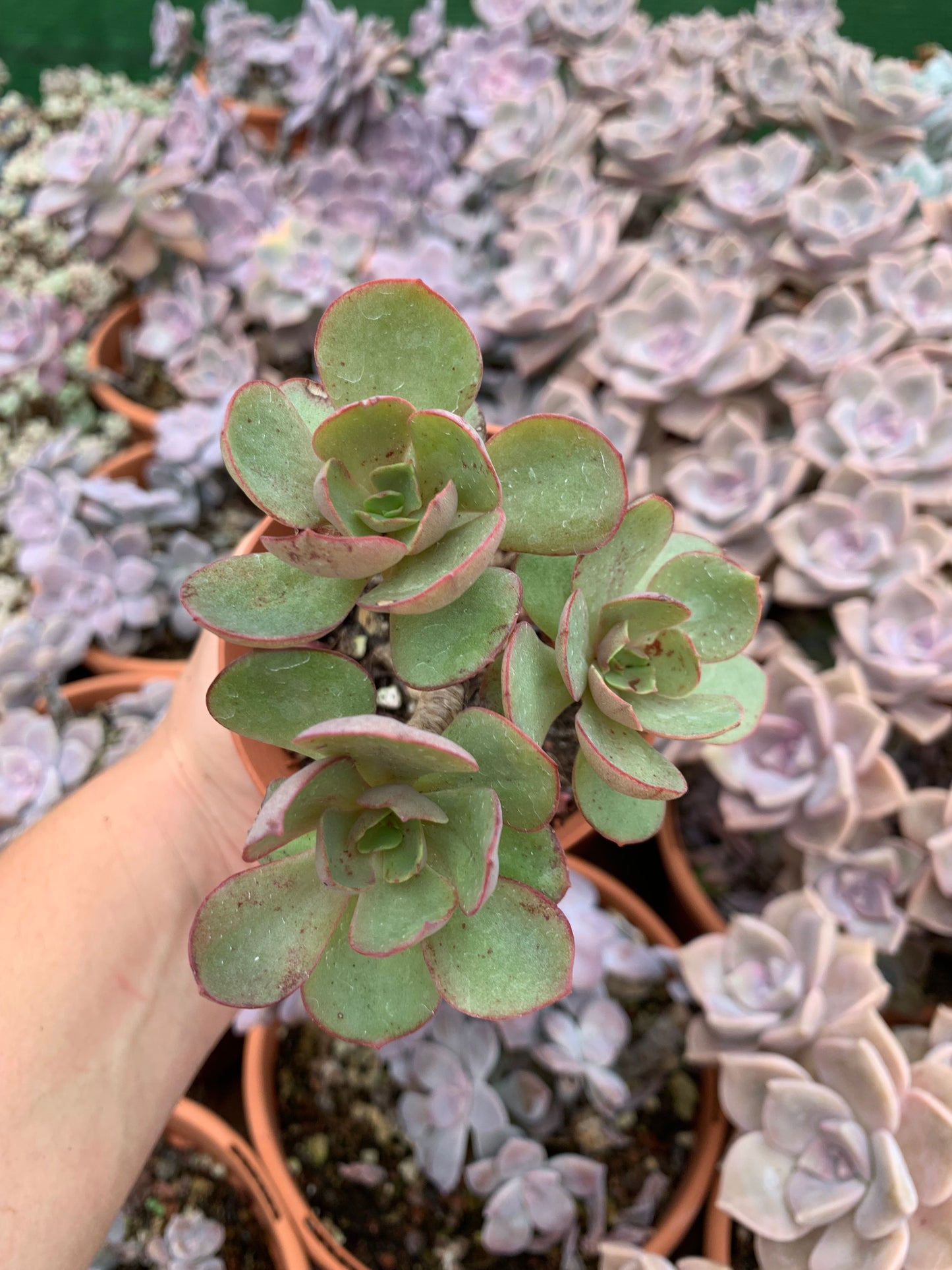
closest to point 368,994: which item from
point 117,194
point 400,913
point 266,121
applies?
point 400,913

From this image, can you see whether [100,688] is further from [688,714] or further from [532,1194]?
[688,714]

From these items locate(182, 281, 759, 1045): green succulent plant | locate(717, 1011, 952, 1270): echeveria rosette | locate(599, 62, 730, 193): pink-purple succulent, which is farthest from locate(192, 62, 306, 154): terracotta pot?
locate(717, 1011, 952, 1270): echeveria rosette

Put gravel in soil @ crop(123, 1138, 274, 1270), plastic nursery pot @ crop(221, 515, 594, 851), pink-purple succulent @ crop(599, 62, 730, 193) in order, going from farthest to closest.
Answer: pink-purple succulent @ crop(599, 62, 730, 193) → gravel in soil @ crop(123, 1138, 274, 1270) → plastic nursery pot @ crop(221, 515, 594, 851)

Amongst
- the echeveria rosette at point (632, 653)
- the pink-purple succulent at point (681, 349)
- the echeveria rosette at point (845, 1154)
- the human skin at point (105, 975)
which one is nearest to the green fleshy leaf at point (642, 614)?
the echeveria rosette at point (632, 653)

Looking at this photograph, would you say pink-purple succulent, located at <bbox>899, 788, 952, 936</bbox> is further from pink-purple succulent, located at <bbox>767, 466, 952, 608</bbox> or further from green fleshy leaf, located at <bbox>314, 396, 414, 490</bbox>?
green fleshy leaf, located at <bbox>314, 396, 414, 490</bbox>

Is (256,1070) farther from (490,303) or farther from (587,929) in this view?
(490,303)

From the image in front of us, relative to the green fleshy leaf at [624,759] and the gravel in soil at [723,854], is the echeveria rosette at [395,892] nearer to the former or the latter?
the green fleshy leaf at [624,759]

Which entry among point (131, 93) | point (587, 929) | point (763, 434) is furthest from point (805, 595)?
point (131, 93)
